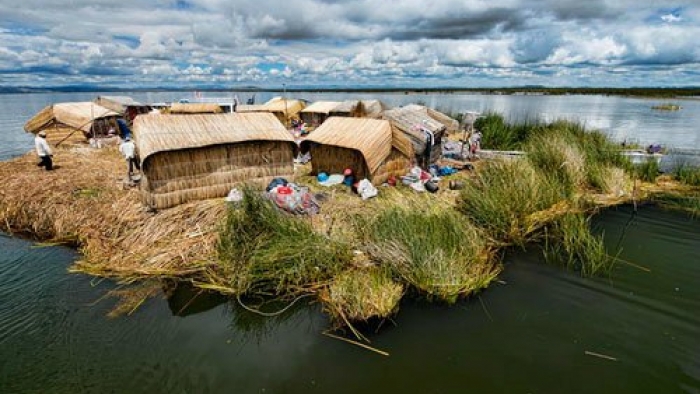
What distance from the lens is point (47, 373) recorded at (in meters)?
5.65

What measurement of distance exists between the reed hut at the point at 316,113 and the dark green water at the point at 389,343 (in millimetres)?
25360

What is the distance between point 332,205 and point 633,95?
412 feet

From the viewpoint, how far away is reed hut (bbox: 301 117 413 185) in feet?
40.5

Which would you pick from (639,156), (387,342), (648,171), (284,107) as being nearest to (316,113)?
(284,107)

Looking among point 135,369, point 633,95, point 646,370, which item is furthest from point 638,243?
point 633,95

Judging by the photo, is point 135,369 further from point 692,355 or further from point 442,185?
point 442,185

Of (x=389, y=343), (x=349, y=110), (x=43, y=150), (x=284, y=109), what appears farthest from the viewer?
(x=284, y=109)

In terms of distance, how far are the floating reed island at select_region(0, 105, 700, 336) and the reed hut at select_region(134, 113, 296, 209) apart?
1.5 inches

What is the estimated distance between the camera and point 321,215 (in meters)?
10.0

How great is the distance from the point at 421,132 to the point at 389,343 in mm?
9832

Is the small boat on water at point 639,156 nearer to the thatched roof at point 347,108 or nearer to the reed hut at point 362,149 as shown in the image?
the reed hut at point 362,149

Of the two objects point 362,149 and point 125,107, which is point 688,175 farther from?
point 125,107

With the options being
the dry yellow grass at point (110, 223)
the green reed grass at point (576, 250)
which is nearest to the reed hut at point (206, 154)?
the dry yellow grass at point (110, 223)

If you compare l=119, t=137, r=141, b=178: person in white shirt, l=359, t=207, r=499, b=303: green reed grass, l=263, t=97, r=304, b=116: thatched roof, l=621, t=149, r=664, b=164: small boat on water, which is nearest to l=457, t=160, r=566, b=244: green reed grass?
l=359, t=207, r=499, b=303: green reed grass
